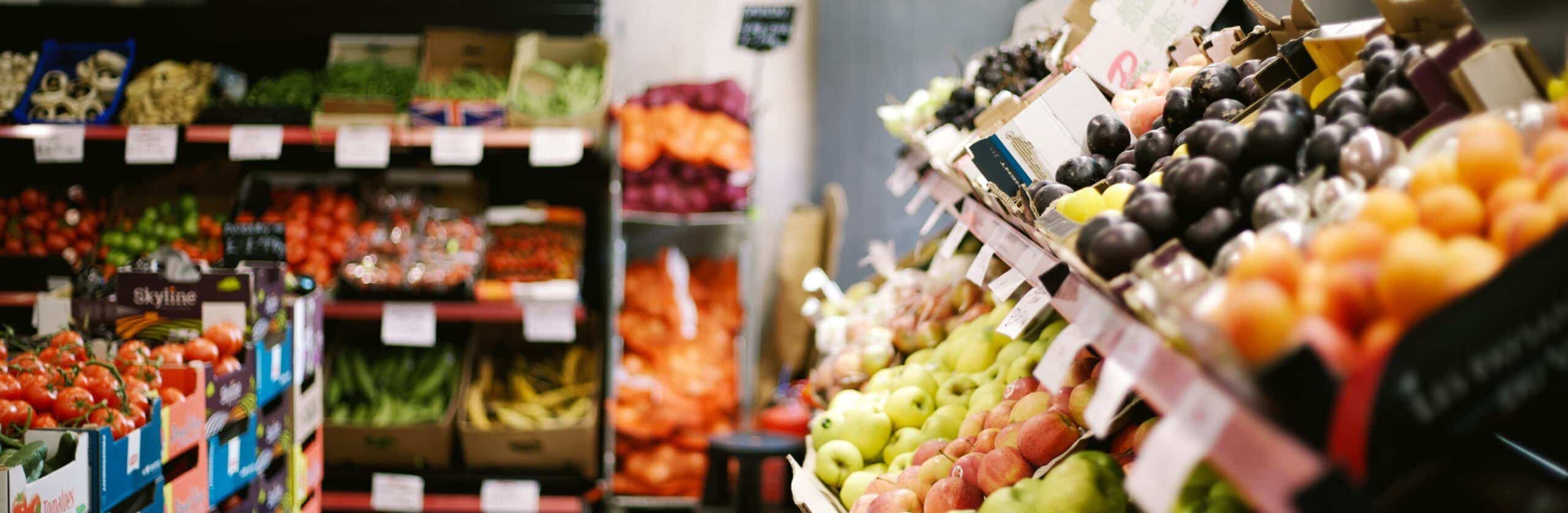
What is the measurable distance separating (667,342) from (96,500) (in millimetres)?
2947

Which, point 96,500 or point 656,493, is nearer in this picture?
point 96,500

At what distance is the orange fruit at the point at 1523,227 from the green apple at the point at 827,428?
4.94ft

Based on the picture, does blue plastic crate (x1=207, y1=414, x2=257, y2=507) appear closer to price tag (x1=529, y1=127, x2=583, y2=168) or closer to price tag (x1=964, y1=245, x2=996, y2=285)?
price tag (x1=964, y1=245, x2=996, y2=285)

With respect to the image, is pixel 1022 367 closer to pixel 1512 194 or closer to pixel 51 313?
pixel 1512 194

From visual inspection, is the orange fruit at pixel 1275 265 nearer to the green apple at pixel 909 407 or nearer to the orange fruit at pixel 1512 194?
the orange fruit at pixel 1512 194

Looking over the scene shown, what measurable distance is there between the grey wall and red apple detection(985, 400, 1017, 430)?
2.73m

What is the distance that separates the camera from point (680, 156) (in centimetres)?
434

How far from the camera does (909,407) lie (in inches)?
87.6

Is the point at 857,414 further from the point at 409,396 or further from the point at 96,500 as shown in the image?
the point at 409,396

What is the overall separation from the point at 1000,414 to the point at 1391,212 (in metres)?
1.07

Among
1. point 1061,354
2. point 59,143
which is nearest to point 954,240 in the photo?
point 1061,354

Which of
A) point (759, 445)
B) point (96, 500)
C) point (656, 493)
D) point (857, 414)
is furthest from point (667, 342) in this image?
point (96, 500)

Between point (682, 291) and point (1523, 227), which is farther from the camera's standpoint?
point (682, 291)

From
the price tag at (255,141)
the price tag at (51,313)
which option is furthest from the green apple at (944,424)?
the price tag at (255,141)
